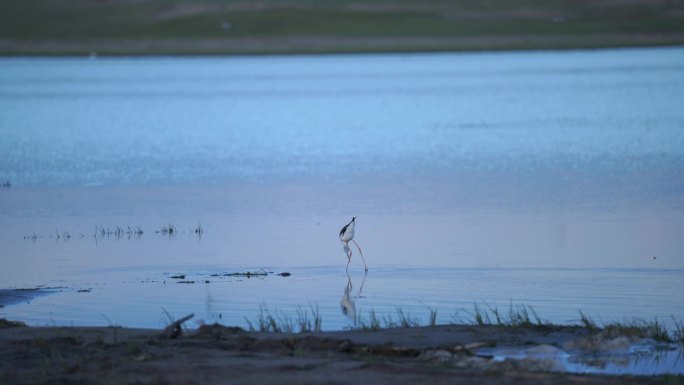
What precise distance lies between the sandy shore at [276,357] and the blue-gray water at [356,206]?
181 centimetres

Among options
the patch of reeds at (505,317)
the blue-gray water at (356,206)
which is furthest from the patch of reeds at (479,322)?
the blue-gray water at (356,206)

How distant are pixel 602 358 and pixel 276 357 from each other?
→ 2.20m

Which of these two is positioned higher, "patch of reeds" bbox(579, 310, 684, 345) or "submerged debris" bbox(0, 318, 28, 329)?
"submerged debris" bbox(0, 318, 28, 329)

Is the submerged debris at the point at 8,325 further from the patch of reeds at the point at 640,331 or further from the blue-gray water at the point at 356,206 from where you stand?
the patch of reeds at the point at 640,331

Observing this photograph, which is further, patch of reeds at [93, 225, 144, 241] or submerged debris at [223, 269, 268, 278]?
patch of reeds at [93, 225, 144, 241]

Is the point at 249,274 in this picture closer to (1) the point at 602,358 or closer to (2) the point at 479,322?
(2) the point at 479,322

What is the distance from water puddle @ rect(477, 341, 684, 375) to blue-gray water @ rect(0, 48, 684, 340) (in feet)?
5.93

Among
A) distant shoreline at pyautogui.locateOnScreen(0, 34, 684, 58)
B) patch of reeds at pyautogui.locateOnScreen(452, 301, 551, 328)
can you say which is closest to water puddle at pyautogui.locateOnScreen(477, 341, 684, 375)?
patch of reeds at pyautogui.locateOnScreen(452, 301, 551, 328)

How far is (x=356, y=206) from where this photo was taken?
809 inches

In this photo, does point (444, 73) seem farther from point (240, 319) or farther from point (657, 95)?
point (240, 319)

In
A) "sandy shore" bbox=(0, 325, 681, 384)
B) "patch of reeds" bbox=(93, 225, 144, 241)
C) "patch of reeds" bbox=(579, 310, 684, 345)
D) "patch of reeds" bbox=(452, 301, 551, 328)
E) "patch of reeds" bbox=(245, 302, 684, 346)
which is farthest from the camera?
"patch of reeds" bbox=(93, 225, 144, 241)

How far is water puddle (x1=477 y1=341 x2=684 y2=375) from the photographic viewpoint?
9.09 metres

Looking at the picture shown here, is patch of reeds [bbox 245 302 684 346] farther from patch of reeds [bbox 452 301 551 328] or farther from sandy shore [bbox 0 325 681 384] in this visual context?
sandy shore [bbox 0 325 681 384]

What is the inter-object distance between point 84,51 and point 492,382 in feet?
407
